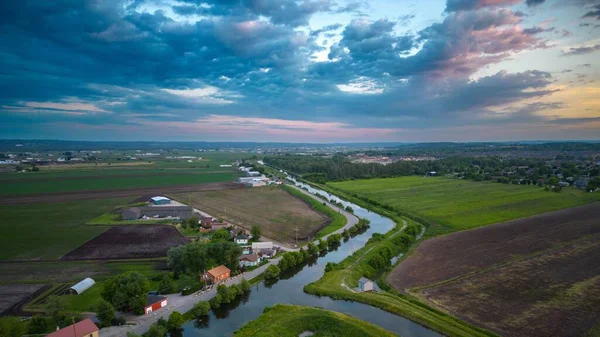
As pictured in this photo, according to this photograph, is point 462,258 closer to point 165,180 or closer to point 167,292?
point 167,292

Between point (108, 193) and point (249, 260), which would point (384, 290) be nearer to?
point (249, 260)

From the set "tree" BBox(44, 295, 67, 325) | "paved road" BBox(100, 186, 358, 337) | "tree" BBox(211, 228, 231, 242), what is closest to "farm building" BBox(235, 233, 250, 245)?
"tree" BBox(211, 228, 231, 242)

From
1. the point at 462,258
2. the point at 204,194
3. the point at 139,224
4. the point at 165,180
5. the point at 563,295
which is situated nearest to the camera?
the point at 563,295

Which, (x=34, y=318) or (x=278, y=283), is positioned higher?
(x=34, y=318)

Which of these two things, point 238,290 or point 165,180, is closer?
point 238,290

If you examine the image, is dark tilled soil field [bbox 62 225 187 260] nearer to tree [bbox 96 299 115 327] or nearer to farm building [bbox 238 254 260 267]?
farm building [bbox 238 254 260 267]

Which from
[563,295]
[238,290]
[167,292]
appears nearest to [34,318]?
[167,292]

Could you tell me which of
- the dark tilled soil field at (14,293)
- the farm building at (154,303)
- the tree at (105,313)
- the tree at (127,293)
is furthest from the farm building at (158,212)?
the tree at (105,313)
